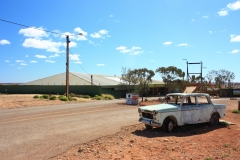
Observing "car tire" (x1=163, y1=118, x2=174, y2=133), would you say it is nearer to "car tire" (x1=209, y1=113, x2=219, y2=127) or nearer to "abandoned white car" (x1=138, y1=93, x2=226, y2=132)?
"abandoned white car" (x1=138, y1=93, x2=226, y2=132)

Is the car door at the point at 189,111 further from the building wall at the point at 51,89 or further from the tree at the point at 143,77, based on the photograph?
the building wall at the point at 51,89

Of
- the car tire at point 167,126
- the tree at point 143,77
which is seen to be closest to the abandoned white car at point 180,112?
the car tire at point 167,126

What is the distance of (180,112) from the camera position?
389 inches

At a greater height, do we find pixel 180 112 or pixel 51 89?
pixel 51 89

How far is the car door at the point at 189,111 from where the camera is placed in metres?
A: 10.0

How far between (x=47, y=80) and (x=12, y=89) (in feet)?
30.0

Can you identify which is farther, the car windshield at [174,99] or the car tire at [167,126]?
the car windshield at [174,99]

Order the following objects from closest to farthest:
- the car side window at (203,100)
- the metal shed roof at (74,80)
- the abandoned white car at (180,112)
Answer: the abandoned white car at (180,112)
the car side window at (203,100)
the metal shed roof at (74,80)

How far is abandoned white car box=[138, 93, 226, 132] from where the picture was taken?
9.59 metres

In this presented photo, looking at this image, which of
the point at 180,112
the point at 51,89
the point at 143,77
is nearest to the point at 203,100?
the point at 180,112

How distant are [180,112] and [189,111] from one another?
550mm

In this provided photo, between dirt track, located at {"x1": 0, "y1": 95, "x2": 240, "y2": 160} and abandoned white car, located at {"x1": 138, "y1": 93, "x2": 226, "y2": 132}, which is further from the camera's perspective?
abandoned white car, located at {"x1": 138, "y1": 93, "x2": 226, "y2": 132}

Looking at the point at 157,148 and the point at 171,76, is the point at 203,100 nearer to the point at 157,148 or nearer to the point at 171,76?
the point at 157,148

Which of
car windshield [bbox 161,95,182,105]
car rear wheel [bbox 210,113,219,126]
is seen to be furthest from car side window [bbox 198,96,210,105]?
car windshield [bbox 161,95,182,105]
